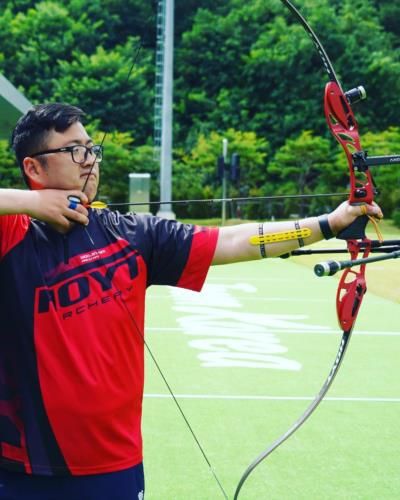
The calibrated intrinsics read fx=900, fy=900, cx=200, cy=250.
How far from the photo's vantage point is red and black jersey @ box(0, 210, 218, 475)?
199 cm

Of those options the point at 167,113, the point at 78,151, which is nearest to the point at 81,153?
the point at 78,151

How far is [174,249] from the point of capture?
2186 millimetres

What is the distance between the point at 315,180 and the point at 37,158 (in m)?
37.2

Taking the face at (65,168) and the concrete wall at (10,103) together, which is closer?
the face at (65,168)

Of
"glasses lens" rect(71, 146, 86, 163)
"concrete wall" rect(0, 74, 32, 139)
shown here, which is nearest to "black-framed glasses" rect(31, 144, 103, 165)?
"glasses lens" rect(71, 146, 86, 163)

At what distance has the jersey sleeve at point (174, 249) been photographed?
7.11ft

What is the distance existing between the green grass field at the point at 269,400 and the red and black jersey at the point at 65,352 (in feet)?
5.51

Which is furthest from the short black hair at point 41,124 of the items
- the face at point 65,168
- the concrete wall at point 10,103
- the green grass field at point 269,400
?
the concrete wall at point 10,103

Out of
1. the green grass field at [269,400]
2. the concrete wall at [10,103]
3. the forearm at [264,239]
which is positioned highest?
the concrete wall at [10,103]

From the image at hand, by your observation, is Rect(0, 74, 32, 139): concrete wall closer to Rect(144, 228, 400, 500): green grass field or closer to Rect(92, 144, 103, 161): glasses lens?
Rect(144, 228, 400, 500): green grass field

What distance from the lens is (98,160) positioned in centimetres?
215

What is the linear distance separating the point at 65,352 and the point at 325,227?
2.20 feet

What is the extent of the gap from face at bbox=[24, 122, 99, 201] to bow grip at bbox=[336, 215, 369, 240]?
23.6 inches

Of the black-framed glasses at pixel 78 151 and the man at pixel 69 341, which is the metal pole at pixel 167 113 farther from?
the man at pixel 69 341
